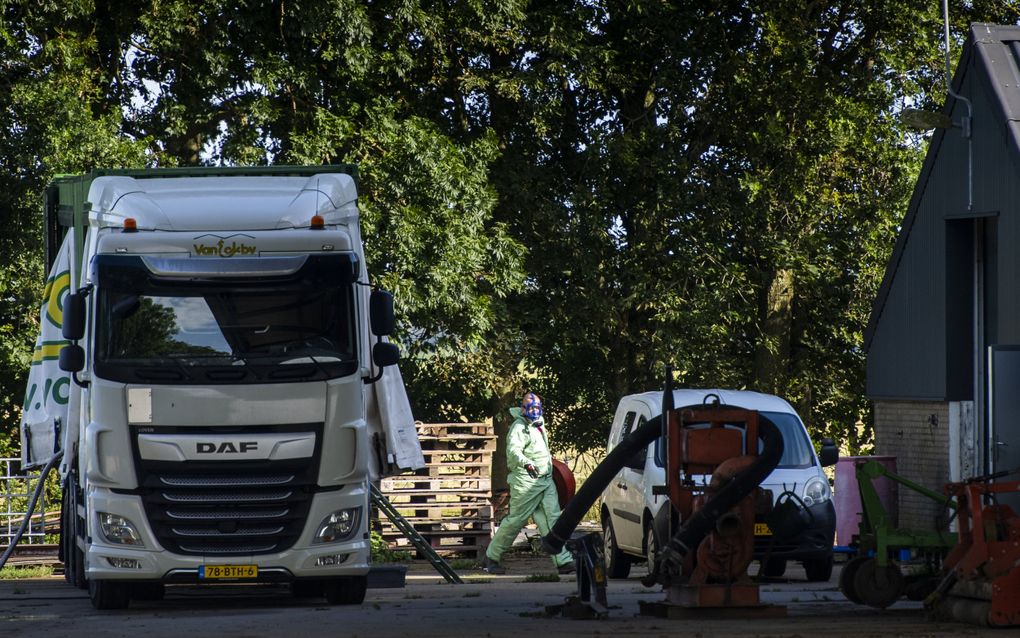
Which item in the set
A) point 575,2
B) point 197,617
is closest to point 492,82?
point 575,2

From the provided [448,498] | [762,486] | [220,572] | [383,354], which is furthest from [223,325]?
[448,498]

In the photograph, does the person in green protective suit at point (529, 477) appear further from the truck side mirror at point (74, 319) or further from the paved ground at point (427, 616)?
the truck side mirror at point (74, 319)

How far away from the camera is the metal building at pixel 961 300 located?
18547 mm

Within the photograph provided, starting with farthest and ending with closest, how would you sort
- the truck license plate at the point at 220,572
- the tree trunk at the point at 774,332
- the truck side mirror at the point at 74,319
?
the tree trunk at the point at 774,332 < the truck license plate at the point at 220,572 < the truck side mirror at the point at 74,319

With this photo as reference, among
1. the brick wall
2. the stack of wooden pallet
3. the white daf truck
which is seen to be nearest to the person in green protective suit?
the stack of wooden pallet

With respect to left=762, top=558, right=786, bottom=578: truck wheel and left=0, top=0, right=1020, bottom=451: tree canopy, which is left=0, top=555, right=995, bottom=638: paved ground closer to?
left=762, top=558, right=786, bottom=578: truck wheel

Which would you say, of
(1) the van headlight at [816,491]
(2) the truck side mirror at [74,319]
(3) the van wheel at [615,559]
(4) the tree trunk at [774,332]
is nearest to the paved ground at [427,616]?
(1) the van headlight at [816,491]

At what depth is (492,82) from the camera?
26.3 meters

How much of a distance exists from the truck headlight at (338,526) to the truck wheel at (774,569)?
6.03 m

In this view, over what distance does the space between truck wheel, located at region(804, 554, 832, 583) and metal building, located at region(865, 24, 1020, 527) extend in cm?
278

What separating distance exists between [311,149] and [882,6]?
9.92 meters

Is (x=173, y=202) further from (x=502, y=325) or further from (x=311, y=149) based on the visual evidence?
(x=502, y=325)

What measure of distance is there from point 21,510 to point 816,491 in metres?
12.8

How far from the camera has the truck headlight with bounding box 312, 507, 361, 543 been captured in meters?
13.0
